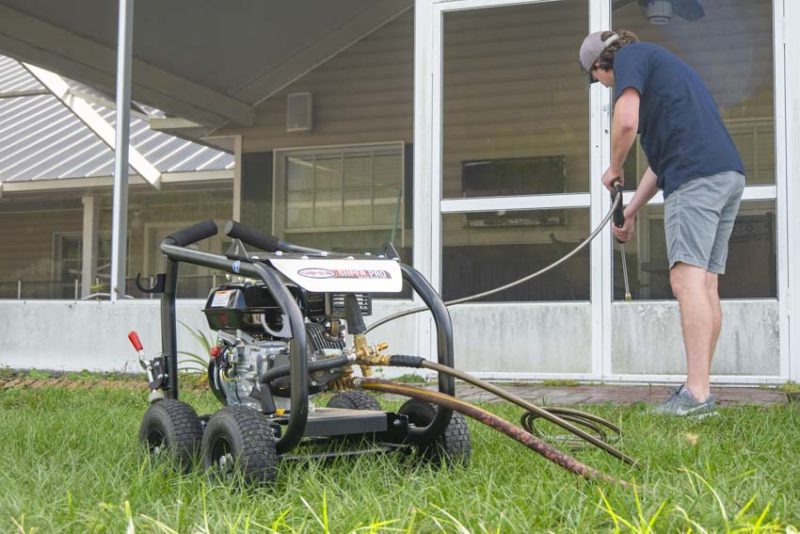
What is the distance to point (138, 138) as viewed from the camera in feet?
29.8

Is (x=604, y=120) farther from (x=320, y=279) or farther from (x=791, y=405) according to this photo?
(x=320, y=279)

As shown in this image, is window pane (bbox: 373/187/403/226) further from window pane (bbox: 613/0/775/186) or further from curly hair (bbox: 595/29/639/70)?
curly hair (bbox: 595/29/639/70)

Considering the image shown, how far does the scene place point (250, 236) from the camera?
9.37 feet

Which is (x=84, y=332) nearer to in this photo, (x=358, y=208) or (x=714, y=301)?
(x=358, y=208)

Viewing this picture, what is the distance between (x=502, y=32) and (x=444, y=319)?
4.11 metres

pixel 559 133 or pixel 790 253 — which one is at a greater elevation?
pixel 559 133

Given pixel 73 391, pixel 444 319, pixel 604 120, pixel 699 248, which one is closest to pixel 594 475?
pixel 444 319

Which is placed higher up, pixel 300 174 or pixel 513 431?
pixel 300 174

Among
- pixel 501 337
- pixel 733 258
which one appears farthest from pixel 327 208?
pixel 733 258

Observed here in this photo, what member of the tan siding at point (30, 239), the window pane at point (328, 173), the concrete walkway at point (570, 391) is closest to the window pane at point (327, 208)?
the window pane at point (328, 173)

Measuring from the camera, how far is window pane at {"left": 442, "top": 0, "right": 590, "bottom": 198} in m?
6.00

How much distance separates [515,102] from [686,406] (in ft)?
9.90

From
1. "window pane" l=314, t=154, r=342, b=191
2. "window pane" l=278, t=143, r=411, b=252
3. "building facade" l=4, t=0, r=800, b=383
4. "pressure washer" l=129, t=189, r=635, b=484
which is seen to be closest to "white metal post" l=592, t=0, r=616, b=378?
"building facade" l=4, t=0, r=800, b=383

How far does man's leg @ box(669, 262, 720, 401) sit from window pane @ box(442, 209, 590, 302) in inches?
72.2
